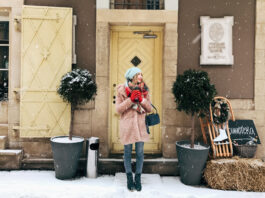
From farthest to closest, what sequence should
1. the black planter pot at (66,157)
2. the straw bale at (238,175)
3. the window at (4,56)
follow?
the window at (4,56) < the black planter pot at (66,157) < the straw bale at (238,175)

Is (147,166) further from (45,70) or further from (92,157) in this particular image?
(45,70)

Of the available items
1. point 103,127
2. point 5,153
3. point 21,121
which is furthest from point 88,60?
point 5,153

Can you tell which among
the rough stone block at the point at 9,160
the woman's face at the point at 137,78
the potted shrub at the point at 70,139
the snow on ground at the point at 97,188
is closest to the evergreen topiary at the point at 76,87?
the potted shrub at the point at 70,139

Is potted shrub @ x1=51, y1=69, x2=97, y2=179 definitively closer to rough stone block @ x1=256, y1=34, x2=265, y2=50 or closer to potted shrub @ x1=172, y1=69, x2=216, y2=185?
potted shrub @ x1=172, y1=69, x2=216, y2=185

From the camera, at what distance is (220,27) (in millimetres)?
4707

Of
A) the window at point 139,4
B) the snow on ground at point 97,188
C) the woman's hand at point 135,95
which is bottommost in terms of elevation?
the snow on ground at point 97,188

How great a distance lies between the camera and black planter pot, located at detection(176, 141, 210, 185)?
4.07 metres

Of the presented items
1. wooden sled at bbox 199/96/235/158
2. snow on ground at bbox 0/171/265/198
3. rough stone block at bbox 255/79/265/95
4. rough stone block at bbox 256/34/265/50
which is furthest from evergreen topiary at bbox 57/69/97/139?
rough stone block at bbox 256/34/265/50

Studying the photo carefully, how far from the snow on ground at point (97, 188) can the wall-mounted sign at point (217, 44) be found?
227cm

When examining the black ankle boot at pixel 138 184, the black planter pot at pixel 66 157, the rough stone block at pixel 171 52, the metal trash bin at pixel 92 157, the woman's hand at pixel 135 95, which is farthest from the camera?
the rough stone block at pixel 171 52

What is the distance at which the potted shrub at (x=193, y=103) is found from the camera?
4020mm

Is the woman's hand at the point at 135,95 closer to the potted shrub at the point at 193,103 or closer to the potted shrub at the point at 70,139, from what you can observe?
the potted shrub at the point at 193,103

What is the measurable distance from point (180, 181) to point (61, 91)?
2.56 meters

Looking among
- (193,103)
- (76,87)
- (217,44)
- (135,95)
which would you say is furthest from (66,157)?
(217,44)
